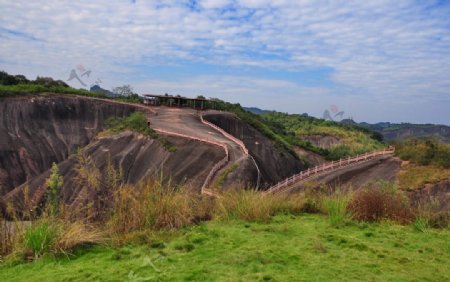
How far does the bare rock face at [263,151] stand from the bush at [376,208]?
20462 millimetres

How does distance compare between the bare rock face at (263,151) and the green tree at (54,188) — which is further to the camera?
the bare rock face at (263,151)

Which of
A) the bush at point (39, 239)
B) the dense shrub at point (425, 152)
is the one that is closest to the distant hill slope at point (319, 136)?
the dense shrub at point (425, 152)

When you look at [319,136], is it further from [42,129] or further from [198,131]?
[42,129]

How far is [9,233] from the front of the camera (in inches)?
292

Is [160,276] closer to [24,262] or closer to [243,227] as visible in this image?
[24,262]

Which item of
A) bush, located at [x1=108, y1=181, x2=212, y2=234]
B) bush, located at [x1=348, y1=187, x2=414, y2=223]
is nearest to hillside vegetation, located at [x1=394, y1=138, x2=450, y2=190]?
bush, located at [x1=348, y1=187, x2=414, y2=223]

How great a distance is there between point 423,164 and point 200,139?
15485 mm

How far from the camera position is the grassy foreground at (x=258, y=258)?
5.91 m

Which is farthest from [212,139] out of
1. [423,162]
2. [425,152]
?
[425,152]

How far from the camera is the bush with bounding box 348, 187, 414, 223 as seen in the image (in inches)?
380

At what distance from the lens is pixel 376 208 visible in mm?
9828

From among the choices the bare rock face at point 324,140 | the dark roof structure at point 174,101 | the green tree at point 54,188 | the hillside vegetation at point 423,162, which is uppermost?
the dark roof structure at point 174,101

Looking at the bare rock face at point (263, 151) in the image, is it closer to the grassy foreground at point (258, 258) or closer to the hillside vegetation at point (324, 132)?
the hillside vegetation at point (324, 132)

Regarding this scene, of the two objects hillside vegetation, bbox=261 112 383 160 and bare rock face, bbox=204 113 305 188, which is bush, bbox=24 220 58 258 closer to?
bare rock face, bbox=204 113 305 188
